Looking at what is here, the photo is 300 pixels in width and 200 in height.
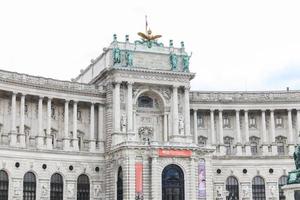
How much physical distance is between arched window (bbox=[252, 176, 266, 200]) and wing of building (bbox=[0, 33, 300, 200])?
0.44ft

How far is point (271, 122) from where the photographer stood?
278 ft

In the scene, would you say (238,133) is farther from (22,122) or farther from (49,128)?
(22,122)

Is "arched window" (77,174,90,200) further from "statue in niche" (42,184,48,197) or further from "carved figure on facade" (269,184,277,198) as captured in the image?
"carved figure on facade" (269,184,277,198)

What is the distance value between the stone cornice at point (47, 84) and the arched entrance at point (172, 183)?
14.1 m

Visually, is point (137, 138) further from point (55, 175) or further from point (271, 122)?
point (271, 122)

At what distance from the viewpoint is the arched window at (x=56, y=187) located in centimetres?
7256

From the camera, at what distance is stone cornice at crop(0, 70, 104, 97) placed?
71.9 meters

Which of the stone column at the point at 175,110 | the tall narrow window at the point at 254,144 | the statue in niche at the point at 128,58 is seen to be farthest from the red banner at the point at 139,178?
the tall narrow window at the point at 254,144

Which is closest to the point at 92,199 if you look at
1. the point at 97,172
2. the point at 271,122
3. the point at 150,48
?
the point at 97,172

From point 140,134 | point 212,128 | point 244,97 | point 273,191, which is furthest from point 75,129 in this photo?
point 273,191

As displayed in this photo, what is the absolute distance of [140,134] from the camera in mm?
79500

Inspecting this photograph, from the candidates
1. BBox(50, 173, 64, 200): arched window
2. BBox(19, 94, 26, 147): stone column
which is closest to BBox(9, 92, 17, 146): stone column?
BBox(19, 94, 26, 147): stone column

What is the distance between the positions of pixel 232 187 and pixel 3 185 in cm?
3021

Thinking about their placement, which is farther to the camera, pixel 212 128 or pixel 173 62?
pixel 212 128
